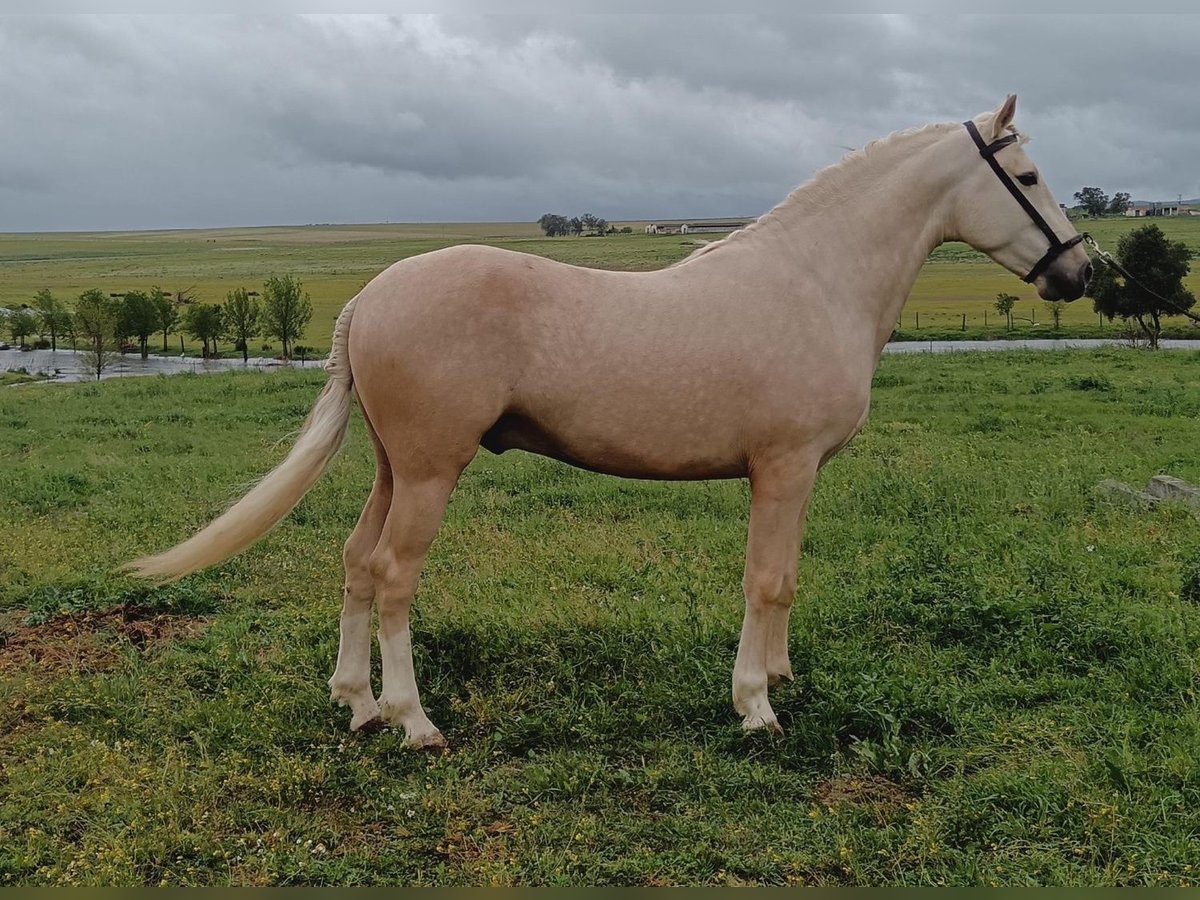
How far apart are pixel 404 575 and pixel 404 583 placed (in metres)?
0.04

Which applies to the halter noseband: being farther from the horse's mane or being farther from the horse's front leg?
the horse's front leg

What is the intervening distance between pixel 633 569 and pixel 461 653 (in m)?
1.78

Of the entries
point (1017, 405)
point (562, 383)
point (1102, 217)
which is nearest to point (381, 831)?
point (562, 383)

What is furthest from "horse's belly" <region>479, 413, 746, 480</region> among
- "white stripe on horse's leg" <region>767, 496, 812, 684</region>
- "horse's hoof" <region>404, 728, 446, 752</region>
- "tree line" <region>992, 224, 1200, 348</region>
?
"tree line" <region>992, 224, 1200, 348</region>

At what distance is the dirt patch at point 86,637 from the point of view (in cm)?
505

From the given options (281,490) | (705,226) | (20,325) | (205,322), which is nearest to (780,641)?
(281,490)

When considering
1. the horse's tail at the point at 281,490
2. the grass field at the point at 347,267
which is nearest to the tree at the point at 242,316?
the grass field at the point at 347,267

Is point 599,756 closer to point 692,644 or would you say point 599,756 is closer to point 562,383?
point 692,644

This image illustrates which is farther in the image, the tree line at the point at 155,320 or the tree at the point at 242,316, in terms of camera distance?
the tree at the point at 242,316

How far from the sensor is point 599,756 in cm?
401

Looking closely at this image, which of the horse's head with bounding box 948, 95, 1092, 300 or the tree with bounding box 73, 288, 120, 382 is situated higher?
the horse's head with bounding box 948, 95, 1092, 300

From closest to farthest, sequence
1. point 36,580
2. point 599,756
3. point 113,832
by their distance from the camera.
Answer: point 113,832, point 599,756, point 36,580

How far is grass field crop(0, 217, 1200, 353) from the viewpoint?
5497 cm

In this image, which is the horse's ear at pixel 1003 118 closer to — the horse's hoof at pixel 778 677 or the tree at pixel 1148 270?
the horse's hoof at pixel 778 677
